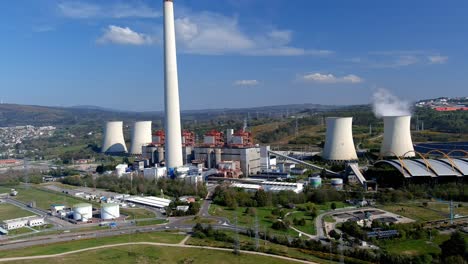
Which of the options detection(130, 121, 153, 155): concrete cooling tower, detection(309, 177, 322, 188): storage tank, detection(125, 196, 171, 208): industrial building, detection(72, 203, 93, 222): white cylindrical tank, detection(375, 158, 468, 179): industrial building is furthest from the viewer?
detection(130, 121, 153, 155): concrete cooling tower

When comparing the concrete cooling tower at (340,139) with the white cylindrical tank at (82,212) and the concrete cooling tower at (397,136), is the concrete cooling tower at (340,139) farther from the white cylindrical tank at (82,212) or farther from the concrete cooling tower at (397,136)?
the white cylindrical tank at (82,212)

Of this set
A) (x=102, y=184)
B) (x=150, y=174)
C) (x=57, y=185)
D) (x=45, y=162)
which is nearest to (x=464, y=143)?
(x=150, y=174)

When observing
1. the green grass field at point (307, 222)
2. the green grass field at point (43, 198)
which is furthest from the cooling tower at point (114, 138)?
the green grass field at point (307, 222)

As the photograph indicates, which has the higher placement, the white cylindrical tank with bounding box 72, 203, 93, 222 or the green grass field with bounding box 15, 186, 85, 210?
the white cylindrical tank with bounding box 72, 203, 93, 222

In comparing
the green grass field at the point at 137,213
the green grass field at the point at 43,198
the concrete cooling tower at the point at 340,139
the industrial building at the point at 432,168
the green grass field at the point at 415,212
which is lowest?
the green grass field at the point at 43,198

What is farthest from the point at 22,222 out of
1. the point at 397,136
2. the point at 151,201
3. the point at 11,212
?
the point at 397,136

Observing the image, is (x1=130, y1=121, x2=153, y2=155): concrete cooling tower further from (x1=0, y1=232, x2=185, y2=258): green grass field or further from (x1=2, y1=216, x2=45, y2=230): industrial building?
(x1=0, y1=232, x2=185, y2=258): green grass field

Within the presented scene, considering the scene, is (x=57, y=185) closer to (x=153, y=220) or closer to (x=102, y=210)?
(x=102, y=210)

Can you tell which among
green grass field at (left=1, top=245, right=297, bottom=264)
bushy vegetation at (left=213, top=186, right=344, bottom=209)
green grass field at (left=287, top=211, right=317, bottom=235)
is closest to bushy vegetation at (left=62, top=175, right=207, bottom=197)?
bushy vegetation at (left=213, top=186, right=344, bottom=209)
